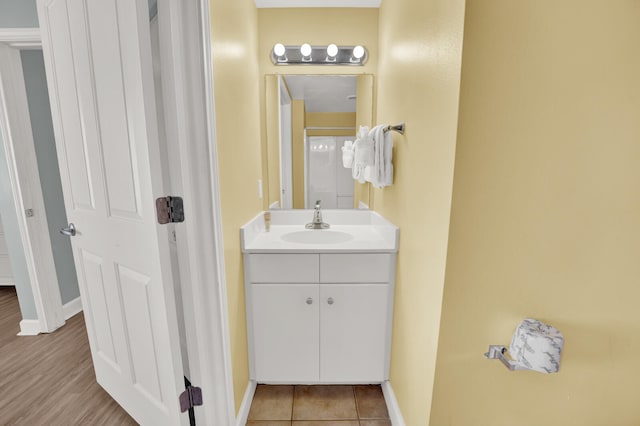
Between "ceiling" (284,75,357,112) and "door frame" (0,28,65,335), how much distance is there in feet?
5.74

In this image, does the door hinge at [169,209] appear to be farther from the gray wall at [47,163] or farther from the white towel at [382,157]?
the gray wall at [47,163]

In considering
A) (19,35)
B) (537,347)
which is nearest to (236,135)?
(537,347)

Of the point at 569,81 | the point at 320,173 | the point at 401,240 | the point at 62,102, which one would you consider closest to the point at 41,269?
the point at 62,102

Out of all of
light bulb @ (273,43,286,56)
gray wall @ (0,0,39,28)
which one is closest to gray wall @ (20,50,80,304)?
gray wall @ (0,0,39,28)

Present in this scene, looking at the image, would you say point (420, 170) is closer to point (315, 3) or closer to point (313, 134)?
point (313, 134)

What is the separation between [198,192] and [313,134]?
→ 1.07 meters

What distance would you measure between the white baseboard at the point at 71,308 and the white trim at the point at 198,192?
6.38 feet

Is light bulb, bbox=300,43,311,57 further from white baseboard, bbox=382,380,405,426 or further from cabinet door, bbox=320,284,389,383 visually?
white baseboard, bbox=382,380,405,426

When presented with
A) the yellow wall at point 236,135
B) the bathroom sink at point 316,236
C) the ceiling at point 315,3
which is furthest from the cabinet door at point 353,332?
the ceiling at point 315,3

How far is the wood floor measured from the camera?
4.26 feet

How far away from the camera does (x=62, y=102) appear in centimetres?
112

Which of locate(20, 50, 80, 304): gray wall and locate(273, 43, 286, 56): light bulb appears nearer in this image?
locate(273, 43, 286, 56): light bulb

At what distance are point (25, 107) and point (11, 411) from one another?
76.4 inches

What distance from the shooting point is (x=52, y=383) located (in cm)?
150
